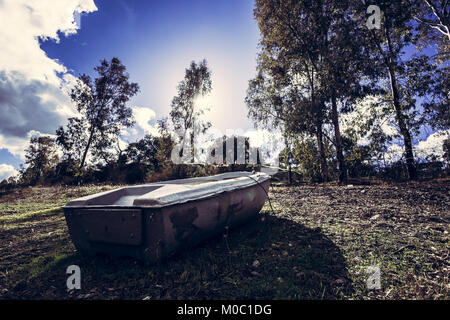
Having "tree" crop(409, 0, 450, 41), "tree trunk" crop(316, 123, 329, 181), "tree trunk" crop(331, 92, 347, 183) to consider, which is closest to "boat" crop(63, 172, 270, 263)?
"tree trunk" crop(331, 92, 347, 183)

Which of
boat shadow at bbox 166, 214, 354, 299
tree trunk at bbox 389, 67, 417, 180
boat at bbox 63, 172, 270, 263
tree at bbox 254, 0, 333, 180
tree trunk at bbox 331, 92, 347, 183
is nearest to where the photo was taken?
boat shadow at bbox 166, 214, 354, 299

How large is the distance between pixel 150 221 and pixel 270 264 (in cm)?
171

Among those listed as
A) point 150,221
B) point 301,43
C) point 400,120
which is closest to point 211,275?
point 150,221

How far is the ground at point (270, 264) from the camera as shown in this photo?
237 cm

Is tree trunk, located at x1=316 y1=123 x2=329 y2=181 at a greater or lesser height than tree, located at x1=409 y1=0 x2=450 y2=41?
lesser

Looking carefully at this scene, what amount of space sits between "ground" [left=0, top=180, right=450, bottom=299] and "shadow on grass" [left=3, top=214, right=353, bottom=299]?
0.5 inches

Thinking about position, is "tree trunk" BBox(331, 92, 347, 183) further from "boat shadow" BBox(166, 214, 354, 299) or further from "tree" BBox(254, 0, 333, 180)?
"boat shadow" BBox(166, 214, 354, 299)

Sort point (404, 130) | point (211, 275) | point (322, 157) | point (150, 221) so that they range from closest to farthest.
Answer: point (150, 221)
point (211, 275)
point (404, 130)
point (322, 157)

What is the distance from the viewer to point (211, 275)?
8.86ft

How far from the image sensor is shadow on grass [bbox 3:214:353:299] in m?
2.37

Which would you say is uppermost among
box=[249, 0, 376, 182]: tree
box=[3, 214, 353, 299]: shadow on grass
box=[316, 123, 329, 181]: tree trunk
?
box=[249, 0, 376, 182]: tree

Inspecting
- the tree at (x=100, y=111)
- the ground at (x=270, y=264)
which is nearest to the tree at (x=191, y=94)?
the tree at (x=100, y=111)

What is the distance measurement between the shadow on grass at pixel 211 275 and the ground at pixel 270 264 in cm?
1

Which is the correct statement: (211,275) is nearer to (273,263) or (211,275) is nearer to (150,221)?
(273,263)
